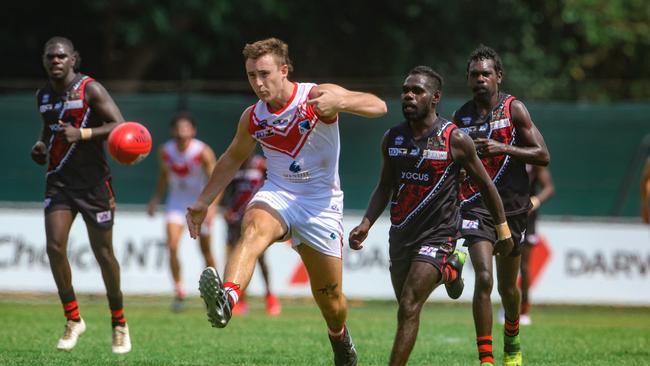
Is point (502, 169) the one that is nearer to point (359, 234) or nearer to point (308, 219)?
point (359, 234)

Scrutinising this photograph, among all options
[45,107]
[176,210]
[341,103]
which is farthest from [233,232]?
[341,103]

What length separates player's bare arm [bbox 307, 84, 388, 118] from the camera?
22.8ft

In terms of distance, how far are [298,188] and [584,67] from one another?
874 inches

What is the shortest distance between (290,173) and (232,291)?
1.12m

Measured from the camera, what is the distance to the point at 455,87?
17.6 metres

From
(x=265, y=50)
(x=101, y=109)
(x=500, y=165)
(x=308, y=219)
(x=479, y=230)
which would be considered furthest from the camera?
(x=101, y=109)

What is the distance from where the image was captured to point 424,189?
752cm

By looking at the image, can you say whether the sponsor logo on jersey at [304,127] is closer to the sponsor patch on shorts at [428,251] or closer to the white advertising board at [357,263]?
the sponsor patch on shorts at [428,251]

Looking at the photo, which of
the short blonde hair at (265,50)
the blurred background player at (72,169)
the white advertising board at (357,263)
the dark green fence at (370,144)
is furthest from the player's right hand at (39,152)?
the dark green fence at (370,144)

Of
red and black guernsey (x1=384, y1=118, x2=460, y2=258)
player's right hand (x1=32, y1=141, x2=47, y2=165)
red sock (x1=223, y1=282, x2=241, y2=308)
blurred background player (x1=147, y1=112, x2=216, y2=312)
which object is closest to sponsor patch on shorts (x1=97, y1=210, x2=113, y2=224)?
player's right hand (x1=32, y1=141, x2=47, y2=165)

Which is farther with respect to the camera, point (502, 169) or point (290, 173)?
point (502, 169)

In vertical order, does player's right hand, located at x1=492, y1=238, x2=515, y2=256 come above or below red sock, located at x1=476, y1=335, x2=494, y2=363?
above

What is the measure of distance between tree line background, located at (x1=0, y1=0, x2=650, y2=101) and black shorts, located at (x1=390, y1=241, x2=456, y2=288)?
13427 mm

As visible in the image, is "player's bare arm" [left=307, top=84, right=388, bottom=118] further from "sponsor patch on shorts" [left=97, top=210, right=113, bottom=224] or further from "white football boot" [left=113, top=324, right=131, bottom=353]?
"white football boot" [left=113, top=324, right=131, bottom=353]
